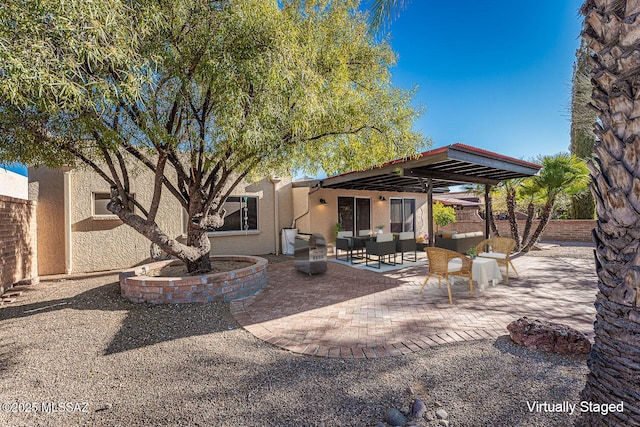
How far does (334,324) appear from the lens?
13.6 ft

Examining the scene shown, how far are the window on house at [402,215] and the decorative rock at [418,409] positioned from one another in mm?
12361

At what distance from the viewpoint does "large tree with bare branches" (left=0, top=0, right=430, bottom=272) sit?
2951mm

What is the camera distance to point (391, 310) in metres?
4.71

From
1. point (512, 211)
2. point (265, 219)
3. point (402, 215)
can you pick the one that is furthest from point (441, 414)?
point (402, 215)

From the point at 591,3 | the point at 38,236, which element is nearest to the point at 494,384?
the point at 591,3

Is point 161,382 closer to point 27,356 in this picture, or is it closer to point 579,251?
point 27,356

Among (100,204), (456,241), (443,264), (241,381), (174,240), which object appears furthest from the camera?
(456,241)

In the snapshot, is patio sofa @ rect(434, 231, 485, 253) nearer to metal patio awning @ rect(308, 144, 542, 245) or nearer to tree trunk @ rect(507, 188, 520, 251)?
metal patio awning @ rect(308, 144, 542, 245)

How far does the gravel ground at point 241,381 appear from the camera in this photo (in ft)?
7.40

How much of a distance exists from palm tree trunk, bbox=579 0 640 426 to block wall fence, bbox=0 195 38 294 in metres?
9.46

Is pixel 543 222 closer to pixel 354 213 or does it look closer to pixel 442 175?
pixel 442 175

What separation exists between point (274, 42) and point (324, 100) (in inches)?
45.1

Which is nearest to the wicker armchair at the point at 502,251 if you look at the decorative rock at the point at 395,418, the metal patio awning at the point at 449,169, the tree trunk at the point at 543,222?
the metal patio awning at the point at 449,169

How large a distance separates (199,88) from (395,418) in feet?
18.9
